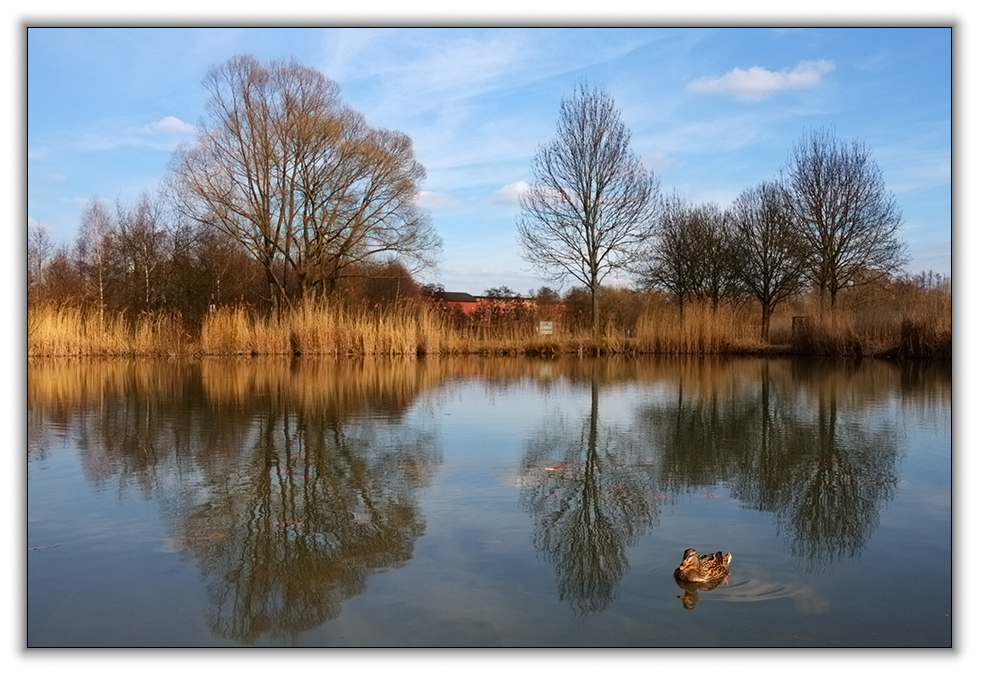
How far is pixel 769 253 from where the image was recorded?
27484mm

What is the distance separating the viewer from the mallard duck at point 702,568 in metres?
3.16

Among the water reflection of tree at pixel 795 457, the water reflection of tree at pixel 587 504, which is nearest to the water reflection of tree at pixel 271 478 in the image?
the water reflection of tree at pixel 587 504

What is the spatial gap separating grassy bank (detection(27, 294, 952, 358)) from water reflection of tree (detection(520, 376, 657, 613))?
47.5 feet

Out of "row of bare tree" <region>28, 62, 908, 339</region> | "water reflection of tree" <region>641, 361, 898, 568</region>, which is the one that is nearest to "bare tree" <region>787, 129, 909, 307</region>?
"row of bare tree" <region>28, 62, 908, 339</region>

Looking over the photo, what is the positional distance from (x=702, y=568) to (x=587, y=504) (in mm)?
Result: 1326

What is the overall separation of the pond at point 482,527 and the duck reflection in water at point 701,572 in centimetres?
3

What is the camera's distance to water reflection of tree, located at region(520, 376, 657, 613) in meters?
3.29

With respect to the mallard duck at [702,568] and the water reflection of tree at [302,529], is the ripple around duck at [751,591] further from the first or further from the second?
the water reflection of tree at [302,529]

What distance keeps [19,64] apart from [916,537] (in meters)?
4.80

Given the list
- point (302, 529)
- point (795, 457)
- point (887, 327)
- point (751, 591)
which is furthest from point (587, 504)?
point (887, 327)

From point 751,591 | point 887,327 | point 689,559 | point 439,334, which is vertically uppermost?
point 887,327

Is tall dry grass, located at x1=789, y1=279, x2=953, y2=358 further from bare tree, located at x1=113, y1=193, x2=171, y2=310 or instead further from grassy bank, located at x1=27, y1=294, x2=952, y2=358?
bare tree, located at x1=113, y1=193, x2=171, y2=310

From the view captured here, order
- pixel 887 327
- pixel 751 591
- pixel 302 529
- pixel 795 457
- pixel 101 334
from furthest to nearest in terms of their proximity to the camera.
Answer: pixel 887 327, pixel 101 334, pixel 795 457, pixel 302 529, pixel 751 591

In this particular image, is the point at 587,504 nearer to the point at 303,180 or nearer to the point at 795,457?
the point at 795,457
